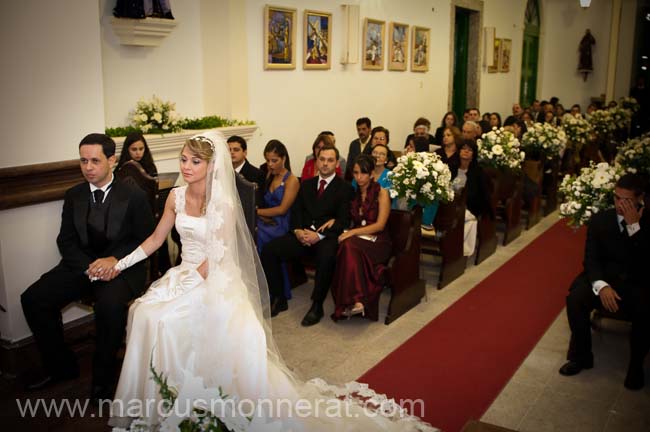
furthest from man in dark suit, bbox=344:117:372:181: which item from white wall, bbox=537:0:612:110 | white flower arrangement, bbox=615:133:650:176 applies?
white wall, bbox=537:0:612:110

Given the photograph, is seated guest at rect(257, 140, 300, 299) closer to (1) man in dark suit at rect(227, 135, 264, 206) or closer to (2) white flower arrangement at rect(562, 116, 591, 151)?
(1) man in dark suit at rect(227, 135, 264, 206)

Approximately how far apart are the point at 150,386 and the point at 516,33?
1513cm

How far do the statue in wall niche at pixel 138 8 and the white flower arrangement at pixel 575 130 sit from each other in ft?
25.6

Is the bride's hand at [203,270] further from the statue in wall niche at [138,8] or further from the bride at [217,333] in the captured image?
the statue in wall niche at [138,8]

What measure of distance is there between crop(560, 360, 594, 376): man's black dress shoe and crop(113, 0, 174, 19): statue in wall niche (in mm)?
5067

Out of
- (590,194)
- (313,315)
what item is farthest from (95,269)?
(590,194)

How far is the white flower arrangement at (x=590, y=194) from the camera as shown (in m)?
5.38

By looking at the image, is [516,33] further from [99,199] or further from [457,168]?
[99,199]

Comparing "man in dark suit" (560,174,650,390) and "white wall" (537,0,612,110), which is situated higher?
"white wall" (537,0,612,110)

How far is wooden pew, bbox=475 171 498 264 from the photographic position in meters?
7.64

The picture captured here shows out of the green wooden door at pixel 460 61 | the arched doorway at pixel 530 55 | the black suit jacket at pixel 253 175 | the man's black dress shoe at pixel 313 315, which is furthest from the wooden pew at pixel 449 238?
the arched doorway at pixel 530 55

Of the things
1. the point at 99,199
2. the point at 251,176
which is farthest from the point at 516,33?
the point at 99,199

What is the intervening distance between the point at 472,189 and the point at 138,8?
13.6ft

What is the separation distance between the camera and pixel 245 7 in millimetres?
7926
